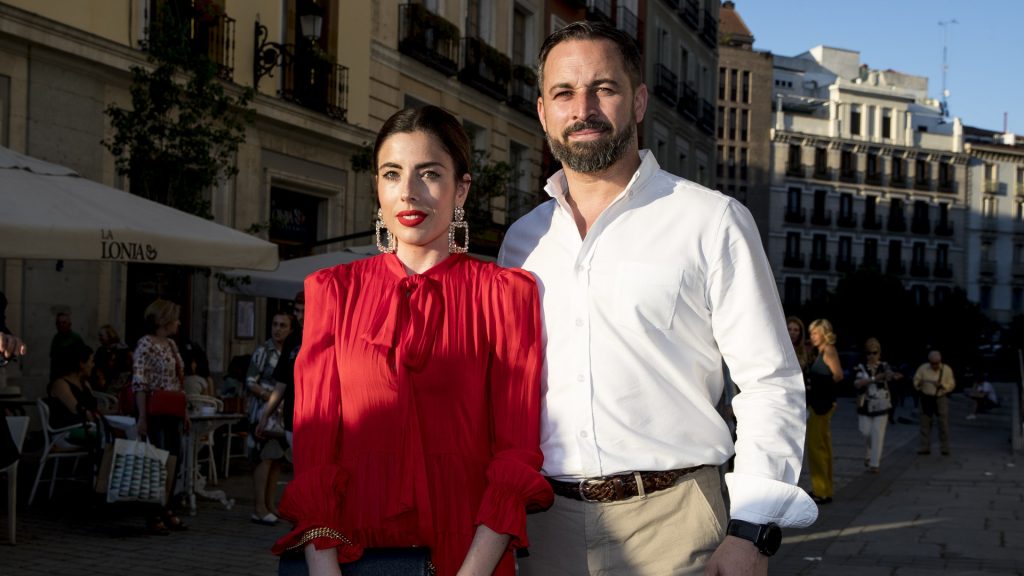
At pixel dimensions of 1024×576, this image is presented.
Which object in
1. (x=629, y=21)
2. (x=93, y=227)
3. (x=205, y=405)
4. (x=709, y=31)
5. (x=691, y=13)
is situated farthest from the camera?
(x=709, y=31)

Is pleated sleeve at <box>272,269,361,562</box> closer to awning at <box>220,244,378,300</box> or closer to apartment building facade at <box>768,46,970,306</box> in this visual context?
awning at <box>220,244,378,300</box>

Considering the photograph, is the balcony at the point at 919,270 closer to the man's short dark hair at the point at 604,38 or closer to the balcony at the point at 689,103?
the balcony at the point at 689,103

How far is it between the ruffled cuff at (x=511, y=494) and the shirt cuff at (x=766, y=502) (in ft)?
1.38

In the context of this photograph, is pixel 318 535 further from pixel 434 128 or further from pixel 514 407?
pixel 434 128

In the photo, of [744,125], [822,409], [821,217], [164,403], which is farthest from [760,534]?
[744,125]

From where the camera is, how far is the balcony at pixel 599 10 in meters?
31.3

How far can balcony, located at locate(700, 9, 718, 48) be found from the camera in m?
43.1

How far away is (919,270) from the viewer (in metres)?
85.4

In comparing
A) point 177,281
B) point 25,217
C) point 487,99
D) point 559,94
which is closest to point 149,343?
point 25,217

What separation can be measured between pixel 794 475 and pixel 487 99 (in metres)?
23.7

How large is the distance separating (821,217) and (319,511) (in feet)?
273

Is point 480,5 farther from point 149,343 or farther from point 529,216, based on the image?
point 529,216

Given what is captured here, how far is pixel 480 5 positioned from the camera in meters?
26.0

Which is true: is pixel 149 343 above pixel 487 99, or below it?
below
